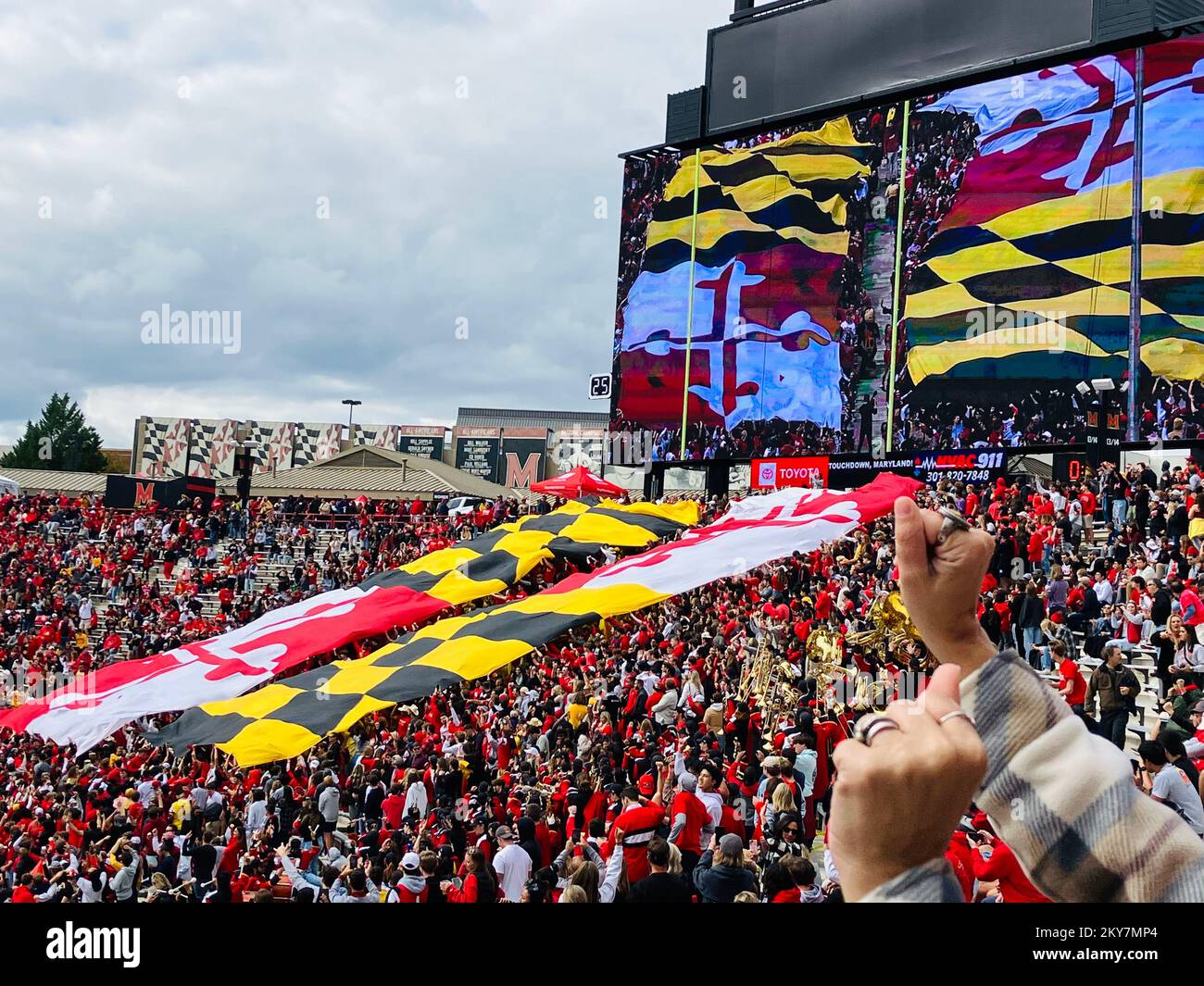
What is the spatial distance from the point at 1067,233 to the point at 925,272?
127 inches

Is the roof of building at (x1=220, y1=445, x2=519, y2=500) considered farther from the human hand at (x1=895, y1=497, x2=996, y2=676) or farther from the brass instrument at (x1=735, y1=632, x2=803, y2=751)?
the human hand at (x1=895, y1=497, x2=996, y2=676)

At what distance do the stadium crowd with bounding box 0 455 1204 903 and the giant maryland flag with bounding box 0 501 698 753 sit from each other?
116 centimetres

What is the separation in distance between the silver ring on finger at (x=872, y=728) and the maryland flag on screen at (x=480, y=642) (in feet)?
35.7

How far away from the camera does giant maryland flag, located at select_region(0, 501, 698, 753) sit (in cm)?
1428

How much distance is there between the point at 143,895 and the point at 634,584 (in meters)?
5.69

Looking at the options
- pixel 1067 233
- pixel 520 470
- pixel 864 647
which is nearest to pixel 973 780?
pixel 864 647

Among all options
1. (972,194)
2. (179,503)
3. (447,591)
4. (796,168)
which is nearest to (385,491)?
(179,503)

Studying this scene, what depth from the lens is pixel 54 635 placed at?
29.7 m

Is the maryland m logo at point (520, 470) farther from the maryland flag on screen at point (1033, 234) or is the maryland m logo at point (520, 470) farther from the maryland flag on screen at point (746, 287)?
the maryland flag on screen at point (1033, 234)

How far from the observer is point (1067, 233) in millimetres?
25125

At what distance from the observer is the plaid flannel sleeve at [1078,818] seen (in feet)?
4.65

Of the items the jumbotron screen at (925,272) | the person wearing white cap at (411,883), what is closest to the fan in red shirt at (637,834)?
the person wearing white cap at (411,883)

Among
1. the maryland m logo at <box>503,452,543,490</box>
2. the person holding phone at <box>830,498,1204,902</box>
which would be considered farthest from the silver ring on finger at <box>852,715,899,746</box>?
the maryland m logo at <box>503,452,543,490</box>
